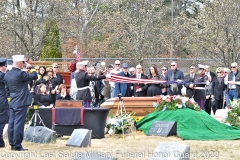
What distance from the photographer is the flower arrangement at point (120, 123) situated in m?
13.5

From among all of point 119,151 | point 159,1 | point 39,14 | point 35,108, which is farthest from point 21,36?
point 119,151

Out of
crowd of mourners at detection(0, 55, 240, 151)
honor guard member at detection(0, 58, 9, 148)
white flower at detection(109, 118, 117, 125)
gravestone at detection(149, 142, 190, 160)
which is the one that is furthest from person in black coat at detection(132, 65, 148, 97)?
gravestone at detection(149, 142, 190, 160)

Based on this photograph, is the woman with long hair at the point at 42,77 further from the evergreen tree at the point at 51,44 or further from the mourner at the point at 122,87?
the evergreen tree at the point at 51,44

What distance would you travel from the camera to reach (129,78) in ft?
50.0

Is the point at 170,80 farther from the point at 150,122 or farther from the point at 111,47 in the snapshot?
the point at 111,47

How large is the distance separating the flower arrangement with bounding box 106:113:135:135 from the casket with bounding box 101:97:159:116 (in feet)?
2.53

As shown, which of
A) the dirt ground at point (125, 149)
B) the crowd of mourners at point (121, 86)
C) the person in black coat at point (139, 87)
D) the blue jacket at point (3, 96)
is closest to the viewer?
the dirt ground at point (125, 149)

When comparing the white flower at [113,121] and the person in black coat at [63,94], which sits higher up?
the person in black coat at [63,94]

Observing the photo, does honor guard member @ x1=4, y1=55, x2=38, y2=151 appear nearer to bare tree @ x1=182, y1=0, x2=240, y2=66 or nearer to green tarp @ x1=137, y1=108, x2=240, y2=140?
green tarp @ x1=137, y1=108, x2=240, y2=140

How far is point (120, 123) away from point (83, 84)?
1.35 meters

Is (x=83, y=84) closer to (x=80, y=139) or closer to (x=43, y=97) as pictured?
(x=43, y=97)

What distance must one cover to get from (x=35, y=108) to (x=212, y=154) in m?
4.38

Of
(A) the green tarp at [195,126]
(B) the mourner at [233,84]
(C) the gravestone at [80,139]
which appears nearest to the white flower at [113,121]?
(A) the green tarp at [195,126]

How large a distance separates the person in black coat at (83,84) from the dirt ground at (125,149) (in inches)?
51.2
